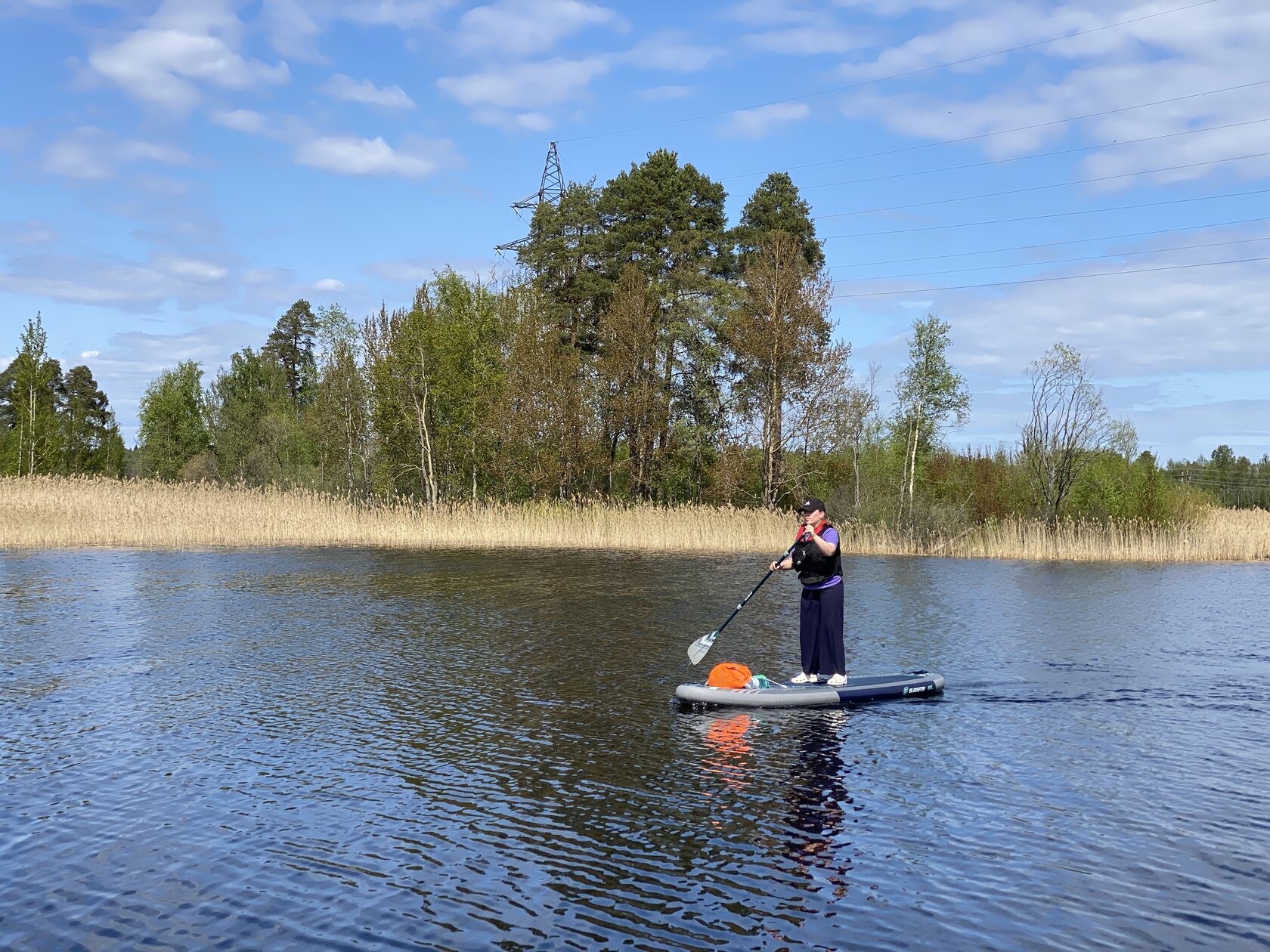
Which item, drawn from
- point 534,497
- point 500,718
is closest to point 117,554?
point 534,497

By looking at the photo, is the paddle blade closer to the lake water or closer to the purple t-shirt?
the lake water

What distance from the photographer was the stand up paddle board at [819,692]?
10.6 meters

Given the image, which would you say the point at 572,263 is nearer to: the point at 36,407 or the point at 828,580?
the point at 36,407

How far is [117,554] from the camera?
2695 cm

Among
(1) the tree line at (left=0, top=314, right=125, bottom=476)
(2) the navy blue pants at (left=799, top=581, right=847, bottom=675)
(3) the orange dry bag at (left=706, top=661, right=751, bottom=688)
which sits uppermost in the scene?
(1) the tree line at (left=0, top=314, right=125, bottom=476)

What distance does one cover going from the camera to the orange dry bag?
1081cm

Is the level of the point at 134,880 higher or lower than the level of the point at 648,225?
lower

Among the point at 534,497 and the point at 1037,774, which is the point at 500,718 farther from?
the point at 534,497

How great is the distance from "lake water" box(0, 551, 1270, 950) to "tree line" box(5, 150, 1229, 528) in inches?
869

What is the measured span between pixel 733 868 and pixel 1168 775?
13.8ft

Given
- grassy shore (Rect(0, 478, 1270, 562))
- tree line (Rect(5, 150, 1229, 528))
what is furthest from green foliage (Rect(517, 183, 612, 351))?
grassy shore (Rect(0, 478, 1270, 562))

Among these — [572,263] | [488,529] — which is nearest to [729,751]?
[488,529]

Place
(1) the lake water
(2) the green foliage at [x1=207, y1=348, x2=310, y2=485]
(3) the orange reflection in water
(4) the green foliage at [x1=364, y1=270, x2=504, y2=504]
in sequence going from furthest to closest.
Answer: (2) the green foliage at [x1=207, y1=348, x2=310, y2=485] < (4) the green foliage at [x1=364, y1=270, x2=504, y2=504] < (3) the orange reflection in water < (1) the lake water

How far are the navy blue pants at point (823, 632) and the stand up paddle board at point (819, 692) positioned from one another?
0.87 ft
